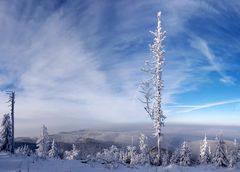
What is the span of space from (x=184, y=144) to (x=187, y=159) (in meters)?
6.40

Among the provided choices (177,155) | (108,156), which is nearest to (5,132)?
(177,155)

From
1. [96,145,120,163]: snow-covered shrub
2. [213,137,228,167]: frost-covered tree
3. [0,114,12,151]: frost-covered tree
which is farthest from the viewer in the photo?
[0,114,12,151]: frost-covered tree

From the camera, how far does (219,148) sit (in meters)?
51.2

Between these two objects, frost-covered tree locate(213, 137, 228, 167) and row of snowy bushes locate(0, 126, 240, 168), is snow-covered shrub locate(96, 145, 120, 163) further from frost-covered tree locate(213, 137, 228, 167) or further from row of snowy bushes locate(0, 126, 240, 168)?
frost-covered tree locate(213, 137, 228, 167)

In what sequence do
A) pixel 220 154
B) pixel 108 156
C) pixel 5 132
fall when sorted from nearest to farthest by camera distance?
pixel 108 156, pixel 220 154, pixel 5 132

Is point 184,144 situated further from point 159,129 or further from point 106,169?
point 106,169

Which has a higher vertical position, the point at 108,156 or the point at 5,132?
the point at 5,132

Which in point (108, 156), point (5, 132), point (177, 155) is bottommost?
point (177, 155)

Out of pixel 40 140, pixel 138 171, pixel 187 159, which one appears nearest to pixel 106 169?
pixel 138 171

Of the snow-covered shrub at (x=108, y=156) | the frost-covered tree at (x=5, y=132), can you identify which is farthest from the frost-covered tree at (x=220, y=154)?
the frost-covered tree at (x=5, y=132)

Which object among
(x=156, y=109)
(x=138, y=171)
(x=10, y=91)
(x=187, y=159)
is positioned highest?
(x=10, y=91)

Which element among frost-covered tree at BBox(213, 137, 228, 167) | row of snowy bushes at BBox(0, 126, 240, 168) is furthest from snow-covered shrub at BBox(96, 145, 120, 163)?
frost-covered tree at BBox(213, 137, 228, 167)

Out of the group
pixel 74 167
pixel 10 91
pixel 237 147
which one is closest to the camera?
pixel 74 167

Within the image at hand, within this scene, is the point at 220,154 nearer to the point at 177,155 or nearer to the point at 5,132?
the point at 177,155
